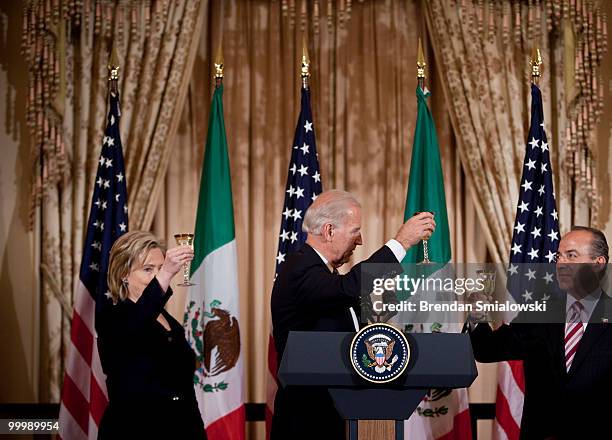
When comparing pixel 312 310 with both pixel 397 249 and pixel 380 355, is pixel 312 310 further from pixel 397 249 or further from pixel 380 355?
pixel 380 355

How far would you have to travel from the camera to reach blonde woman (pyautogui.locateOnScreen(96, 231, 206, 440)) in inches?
143

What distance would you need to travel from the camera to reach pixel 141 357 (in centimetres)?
374

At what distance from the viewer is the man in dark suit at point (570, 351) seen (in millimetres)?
3404

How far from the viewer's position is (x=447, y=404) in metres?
5.07

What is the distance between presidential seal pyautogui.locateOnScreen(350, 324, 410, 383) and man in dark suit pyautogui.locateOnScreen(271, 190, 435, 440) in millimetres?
624

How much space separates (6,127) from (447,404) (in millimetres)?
3218

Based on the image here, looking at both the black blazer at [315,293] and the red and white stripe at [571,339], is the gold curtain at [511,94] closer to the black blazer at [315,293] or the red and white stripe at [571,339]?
the red and white stripe at [571,339]

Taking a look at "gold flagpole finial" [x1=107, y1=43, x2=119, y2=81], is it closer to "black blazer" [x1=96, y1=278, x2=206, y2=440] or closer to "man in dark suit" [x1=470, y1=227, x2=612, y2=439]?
"black blazer" [x1=96, y1=278, x2=206, y2=440]

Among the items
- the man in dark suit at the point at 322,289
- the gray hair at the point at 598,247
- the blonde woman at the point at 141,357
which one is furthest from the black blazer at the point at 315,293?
the gray hair at the point at 598,247

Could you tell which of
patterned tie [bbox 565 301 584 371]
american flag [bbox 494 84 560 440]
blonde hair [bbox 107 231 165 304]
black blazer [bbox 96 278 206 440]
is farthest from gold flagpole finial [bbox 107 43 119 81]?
patterned tie [bbox 565 301 584 371]

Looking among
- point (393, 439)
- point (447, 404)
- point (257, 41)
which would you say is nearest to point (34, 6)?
point (257, 41)

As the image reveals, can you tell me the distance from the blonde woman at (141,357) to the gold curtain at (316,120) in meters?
2.05

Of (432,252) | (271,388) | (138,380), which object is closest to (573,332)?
(432,252)

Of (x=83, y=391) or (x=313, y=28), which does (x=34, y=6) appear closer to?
(x=313, y=28)
